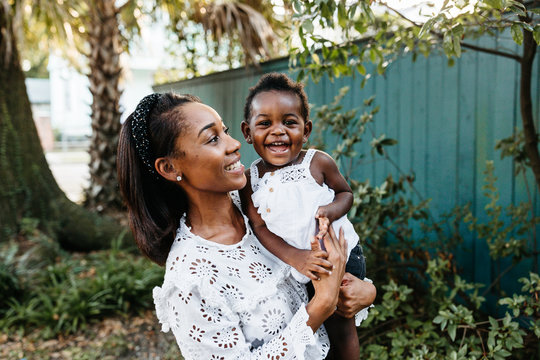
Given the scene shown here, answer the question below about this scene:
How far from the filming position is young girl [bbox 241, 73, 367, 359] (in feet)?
5.57

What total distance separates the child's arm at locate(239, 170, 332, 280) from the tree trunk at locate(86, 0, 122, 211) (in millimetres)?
5841

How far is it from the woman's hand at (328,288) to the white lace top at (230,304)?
4 centimetres

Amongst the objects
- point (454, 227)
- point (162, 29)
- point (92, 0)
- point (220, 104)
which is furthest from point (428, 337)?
point (162, 29)

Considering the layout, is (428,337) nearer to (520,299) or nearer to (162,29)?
(520,299)

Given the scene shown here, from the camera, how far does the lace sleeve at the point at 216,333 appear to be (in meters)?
1.38

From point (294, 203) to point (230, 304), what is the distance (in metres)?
0.46

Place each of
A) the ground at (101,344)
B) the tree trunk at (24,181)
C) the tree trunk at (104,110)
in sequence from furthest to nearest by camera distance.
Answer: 1. the tree trunk at (104,110)
2. the tree trunk at (24,181)
3. the ground at (101,344)

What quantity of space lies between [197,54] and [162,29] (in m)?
0.97

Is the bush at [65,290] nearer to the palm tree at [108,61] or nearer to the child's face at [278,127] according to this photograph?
the palm tree at [108,61]

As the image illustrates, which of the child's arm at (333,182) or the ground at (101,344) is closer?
the child's arm at (333,182)

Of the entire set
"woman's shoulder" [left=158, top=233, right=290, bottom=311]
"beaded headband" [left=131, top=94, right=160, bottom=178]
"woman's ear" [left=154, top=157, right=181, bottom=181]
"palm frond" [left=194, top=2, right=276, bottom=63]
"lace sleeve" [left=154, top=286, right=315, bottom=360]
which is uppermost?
"palm frond" [left=194, top=2, right=276, bottom=63]

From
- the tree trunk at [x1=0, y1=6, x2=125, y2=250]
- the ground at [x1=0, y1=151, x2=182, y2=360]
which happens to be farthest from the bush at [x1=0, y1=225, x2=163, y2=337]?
the tree trunk at [x1=0, y1=6, x2=125, y2=250]

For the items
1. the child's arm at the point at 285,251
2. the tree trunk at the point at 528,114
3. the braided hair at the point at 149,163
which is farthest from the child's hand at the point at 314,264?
the tree trunk at the point at 528,114

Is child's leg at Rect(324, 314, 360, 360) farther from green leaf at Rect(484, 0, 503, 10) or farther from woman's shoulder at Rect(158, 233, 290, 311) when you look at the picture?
green leaf at Rect(484, 0, 503, 10)
